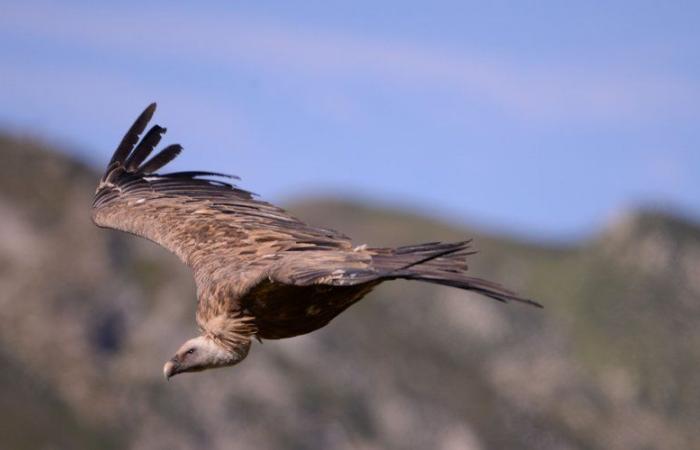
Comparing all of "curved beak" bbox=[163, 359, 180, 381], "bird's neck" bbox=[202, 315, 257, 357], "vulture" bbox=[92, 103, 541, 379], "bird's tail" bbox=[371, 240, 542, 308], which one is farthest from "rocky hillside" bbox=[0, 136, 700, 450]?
"bird's tail" bbox=[371, 240, 542, 308]

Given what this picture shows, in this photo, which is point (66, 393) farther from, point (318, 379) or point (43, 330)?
point (318, 379)

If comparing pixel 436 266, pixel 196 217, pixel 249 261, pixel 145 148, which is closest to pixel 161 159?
pixel 145 148

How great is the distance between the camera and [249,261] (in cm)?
1817

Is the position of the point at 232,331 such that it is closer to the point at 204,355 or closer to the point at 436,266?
the point at 204,355

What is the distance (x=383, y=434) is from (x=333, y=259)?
163408 millimetres

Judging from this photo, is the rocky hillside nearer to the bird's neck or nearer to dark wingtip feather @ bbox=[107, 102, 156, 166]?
dark wingtip feather @ bbox=[107, 102, 156, 166]

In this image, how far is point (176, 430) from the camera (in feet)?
545

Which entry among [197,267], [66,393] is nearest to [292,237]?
[197,267]

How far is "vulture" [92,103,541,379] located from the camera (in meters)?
15.9

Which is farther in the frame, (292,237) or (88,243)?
(88,243)

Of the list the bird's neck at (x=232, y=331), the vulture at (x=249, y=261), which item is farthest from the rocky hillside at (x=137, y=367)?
the bird's neck at (x=232, y=331)

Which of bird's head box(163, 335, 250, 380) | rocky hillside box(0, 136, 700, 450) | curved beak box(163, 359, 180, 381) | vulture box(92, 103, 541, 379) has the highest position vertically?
vulture box(92, 103, 541, 379)

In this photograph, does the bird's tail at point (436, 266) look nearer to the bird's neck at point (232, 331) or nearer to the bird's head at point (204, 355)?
the bird's neck at point (232, 331)

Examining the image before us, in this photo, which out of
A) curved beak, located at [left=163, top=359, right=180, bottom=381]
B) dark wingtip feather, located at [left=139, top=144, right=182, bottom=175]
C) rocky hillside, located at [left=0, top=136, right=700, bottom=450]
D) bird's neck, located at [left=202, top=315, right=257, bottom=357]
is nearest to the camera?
bird's neck, located at [left=202, top=315, right=257, bottom=357]
